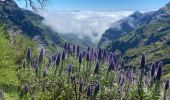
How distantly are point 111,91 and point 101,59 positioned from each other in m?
4.47

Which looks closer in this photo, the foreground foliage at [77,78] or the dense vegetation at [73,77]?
the foreground foliage at [77,78]

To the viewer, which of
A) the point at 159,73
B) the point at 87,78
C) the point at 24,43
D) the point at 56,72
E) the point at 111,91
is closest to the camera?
the point at 159,73

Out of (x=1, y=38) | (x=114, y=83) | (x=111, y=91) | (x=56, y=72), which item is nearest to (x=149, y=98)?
(x=111, y=91)

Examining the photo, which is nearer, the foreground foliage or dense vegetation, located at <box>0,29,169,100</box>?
the foreground foliage

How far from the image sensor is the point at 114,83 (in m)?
30.4

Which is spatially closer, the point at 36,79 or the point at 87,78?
the point at 87,78

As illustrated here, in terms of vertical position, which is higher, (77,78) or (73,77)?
(73,77)

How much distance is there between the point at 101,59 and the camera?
32.0m

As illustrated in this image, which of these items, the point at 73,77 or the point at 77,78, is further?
the point at 77,78

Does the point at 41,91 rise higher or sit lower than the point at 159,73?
lower

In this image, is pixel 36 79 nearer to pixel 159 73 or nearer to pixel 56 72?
pixel 56 72

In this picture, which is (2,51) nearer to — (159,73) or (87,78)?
(87,78)

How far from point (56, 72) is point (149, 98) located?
10.7 metres

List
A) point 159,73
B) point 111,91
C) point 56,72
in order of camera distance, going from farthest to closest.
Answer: point 56,72, point 111,91, point 159,73
